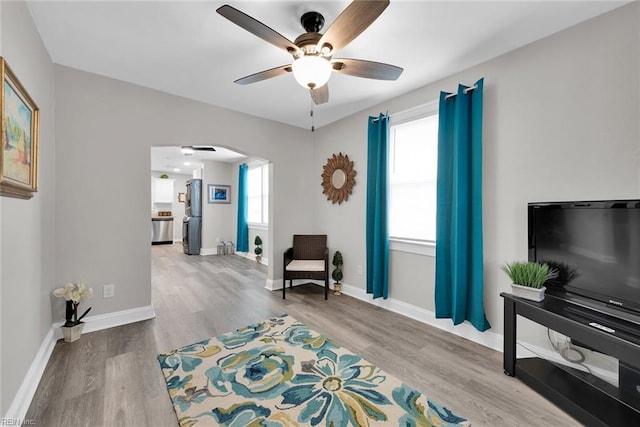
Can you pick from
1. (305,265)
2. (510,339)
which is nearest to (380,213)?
(305,265)

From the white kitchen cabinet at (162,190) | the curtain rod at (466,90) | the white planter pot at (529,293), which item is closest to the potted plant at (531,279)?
the white planter pot at (529,293)

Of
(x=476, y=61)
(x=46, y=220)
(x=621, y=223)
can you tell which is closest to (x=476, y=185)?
(x=621, y=223)

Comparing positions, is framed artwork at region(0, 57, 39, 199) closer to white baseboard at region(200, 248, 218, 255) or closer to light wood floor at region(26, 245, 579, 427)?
light wood floor at region(26, 245, 579, 427)

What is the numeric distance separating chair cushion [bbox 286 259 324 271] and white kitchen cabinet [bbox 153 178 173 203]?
7.30 m

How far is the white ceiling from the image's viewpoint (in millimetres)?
1779

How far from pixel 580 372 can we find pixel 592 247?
0.92 meters

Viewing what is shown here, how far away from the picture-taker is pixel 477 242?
2.36m

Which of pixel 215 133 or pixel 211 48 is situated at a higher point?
pixel 211 48

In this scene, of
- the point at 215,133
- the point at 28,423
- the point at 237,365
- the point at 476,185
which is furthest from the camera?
the point at 215,133

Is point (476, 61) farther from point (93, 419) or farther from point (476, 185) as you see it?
point (93, 419)

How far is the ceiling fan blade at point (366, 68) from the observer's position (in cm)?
189

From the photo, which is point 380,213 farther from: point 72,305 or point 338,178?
point 72,305

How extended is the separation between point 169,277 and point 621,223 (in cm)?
558

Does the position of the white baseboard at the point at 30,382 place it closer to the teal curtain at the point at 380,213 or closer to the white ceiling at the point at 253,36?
the white ceiling at the point at 253,36
